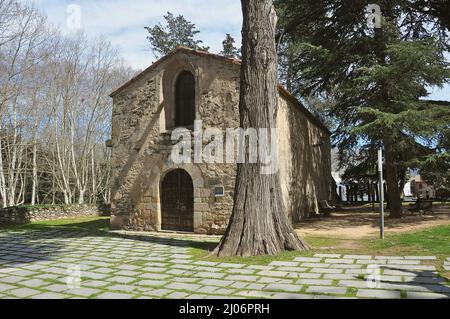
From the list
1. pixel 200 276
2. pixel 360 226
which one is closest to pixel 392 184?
pixel 360 226

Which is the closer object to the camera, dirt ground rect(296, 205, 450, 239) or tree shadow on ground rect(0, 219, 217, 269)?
tree shadow on ground rect(0, 219, 217, 269)

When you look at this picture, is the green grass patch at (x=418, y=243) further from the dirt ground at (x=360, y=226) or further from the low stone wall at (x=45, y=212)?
the low stone wall at (x=45, y=212)

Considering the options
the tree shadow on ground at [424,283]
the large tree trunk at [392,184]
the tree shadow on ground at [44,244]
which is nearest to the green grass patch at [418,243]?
the tree shadow on ground at [424,283]

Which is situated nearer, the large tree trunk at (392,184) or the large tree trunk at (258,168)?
the large tree trunk at (258,168)

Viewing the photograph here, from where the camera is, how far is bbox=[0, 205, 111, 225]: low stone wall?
17734 mm

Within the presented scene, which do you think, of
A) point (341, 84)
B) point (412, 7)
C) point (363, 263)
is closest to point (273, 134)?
point (363, 263)

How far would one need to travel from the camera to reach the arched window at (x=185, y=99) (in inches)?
524

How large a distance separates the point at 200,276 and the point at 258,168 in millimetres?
3029

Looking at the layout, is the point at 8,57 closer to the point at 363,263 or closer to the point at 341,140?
the point at 341,140

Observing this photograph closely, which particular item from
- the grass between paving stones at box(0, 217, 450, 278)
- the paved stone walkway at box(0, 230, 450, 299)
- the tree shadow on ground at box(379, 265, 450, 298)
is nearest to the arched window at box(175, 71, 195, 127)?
the grass between paving stones at box(0, 217, 450, 278)

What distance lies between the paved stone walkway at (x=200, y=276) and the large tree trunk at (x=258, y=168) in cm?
101

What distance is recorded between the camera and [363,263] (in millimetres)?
6906

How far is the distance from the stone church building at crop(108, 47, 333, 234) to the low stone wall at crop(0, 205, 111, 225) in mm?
6649

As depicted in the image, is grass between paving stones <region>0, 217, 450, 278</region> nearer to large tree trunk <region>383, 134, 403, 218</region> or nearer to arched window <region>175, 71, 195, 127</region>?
large tree trunk <region>383, 134, 403, 218</region>
